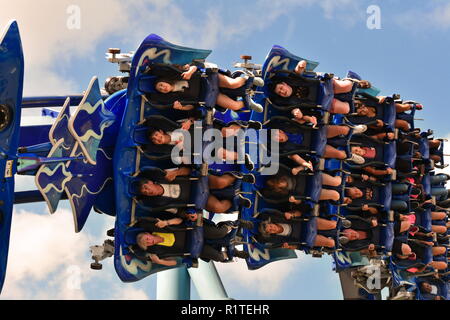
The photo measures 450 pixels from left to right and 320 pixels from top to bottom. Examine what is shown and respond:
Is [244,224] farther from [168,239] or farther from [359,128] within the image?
[359,128]

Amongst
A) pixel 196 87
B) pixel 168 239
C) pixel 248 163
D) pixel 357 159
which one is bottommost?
pixel 168 239

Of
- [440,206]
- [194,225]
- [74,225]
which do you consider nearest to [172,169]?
[194,225]

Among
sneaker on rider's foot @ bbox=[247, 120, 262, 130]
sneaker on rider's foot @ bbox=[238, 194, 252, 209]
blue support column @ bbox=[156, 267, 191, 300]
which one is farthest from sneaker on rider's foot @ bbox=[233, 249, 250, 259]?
blue support column @ bbox=[156, 267, 191, 300]

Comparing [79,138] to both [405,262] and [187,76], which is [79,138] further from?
[405,262]

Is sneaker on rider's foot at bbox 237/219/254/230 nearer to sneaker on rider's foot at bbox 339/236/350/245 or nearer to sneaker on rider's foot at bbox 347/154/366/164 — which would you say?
sneaker on rider's foot at bbox 339/236/350/245

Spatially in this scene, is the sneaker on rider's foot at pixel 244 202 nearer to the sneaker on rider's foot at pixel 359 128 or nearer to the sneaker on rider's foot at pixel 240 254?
the sneaker on rider's foot at pixel 240 254

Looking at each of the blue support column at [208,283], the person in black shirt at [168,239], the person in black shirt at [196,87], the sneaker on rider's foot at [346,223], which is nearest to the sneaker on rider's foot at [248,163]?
the person in black shirt at [196,87]

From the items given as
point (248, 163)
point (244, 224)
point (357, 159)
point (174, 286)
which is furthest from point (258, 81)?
point (174, 286)

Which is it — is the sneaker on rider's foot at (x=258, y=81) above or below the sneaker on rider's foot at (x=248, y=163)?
above

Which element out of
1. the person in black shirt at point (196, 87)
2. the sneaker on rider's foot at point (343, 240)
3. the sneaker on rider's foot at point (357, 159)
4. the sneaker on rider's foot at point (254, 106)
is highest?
the person in black shirt at point (196, 87)

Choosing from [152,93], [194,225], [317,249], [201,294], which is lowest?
[201,294]

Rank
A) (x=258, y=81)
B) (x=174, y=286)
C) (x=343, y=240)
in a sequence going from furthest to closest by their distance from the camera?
(x=174, y=286) → (x=343, y=240) → (x=258, y=81)

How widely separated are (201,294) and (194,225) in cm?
337
